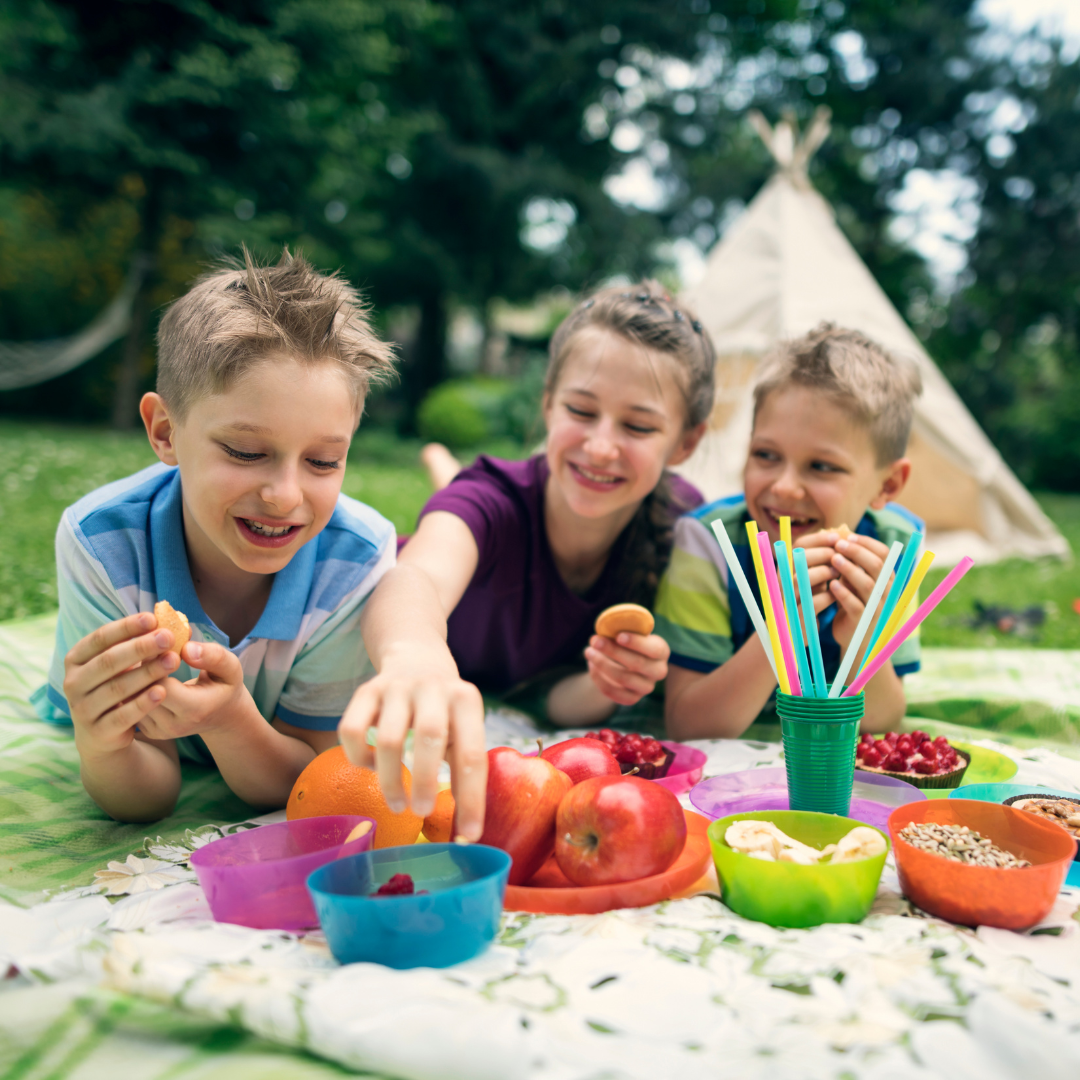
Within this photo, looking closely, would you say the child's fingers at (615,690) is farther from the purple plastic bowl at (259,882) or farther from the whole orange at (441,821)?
the purple plastic bowl at (259,882)

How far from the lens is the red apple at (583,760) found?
1034 mm

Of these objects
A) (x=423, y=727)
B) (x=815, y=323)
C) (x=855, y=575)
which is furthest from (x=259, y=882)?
(x=815, y=323)

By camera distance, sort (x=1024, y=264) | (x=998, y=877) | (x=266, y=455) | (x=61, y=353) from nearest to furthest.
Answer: (x=998, y=877) → (x=266, y=455) → (x=61, y=353) → (x=1024, y=264)

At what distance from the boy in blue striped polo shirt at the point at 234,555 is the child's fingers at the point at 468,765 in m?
0.32

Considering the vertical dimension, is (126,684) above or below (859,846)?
above

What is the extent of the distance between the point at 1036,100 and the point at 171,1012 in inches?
555

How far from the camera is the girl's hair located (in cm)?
169

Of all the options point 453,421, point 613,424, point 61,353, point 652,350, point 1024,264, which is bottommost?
point 613,424

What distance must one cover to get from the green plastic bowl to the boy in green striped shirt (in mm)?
603

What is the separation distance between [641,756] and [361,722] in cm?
60

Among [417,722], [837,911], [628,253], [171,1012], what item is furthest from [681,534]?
[628,253]

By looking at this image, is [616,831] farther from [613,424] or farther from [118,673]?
[613,424]

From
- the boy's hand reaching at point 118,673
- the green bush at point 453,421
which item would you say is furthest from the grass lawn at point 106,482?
the boy's hand reaching at point 118,673

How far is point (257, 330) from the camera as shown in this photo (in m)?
1.09
